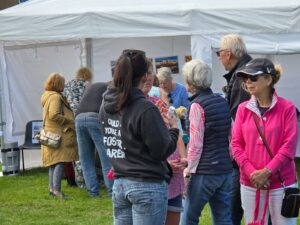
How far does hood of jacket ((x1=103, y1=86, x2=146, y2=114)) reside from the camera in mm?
4031

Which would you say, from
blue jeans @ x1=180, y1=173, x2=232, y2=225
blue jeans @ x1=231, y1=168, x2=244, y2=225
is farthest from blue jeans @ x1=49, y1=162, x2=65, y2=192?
blue jeans @ x1=180, y1=173, x2=232, y2=225

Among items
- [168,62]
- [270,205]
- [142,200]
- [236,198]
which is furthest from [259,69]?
[168,62]

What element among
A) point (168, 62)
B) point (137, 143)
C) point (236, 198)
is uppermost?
point (137, 143)

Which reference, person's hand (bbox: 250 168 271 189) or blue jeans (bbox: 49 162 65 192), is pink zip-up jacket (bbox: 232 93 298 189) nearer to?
person's hand (bbox: 250 168 271 189)

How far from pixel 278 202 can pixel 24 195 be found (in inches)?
193

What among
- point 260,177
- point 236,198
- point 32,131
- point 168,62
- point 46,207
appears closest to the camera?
point 260,177

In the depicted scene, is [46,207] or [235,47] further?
[46,207]

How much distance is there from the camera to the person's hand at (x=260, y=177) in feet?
14.9

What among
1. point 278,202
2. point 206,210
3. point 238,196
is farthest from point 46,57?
point 278,202

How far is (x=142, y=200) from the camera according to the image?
4.04 m

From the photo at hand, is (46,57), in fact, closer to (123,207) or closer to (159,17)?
(159,17)

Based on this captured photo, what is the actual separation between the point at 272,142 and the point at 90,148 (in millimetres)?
4146

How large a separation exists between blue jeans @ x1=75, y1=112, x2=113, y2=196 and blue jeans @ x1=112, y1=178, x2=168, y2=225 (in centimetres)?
404

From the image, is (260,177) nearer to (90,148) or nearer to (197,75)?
(197,75)
